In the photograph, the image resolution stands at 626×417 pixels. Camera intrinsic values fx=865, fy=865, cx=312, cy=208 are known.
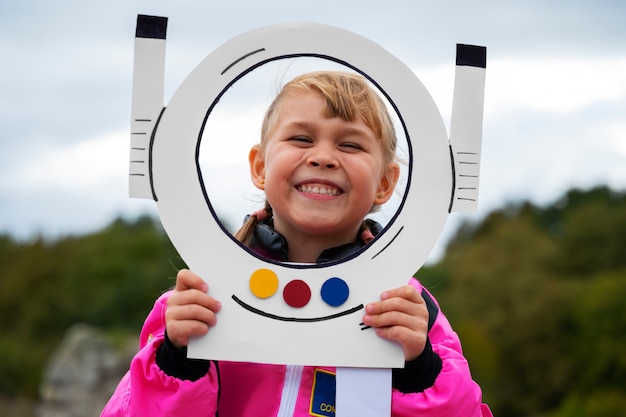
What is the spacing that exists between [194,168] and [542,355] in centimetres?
3818

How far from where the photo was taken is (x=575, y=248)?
135ft

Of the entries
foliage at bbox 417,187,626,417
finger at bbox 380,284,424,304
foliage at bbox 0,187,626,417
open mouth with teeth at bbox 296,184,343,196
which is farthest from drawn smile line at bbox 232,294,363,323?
foliage at bbox 417,187,626,417

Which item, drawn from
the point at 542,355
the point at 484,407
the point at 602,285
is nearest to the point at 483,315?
the point at 542,355

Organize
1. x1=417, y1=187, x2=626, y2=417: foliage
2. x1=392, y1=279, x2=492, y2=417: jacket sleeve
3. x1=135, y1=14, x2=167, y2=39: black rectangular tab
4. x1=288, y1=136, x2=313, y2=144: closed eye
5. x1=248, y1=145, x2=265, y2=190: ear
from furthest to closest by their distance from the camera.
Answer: x1=417, y1=187, x2=626, y2=417: foliage → x1=248, y1=145, x2=265, y2=190: ear → x1=288, y1=136, x2=313, y2=144: closed eye → x1=135, y1=14, x2=167, y2=39: black rectangular tab → x1=392, y1=279, x2=492, y2=417: jacket sleeve

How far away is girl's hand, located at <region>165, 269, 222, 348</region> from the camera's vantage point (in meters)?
2.38

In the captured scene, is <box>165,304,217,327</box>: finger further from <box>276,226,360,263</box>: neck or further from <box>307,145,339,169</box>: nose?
<box>307,145,339,169</box>: nose

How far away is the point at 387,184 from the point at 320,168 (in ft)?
0.89

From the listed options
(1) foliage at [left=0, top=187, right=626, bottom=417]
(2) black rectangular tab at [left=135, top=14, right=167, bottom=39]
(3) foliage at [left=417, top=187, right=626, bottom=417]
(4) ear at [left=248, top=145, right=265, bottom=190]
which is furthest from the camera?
(1) foliage at [left=0, top=187, right=626, bottom=417]

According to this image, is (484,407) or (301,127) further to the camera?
Answer: (484,407)

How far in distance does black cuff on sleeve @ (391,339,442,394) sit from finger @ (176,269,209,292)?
609 millimetres

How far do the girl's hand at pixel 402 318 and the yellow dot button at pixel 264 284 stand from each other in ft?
0.88

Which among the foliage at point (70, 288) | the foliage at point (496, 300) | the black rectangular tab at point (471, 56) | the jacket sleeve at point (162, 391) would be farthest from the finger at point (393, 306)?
the foliage at point (70, 288)

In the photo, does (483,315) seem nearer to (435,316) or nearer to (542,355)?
(542,355)

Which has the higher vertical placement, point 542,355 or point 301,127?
point 301,127
